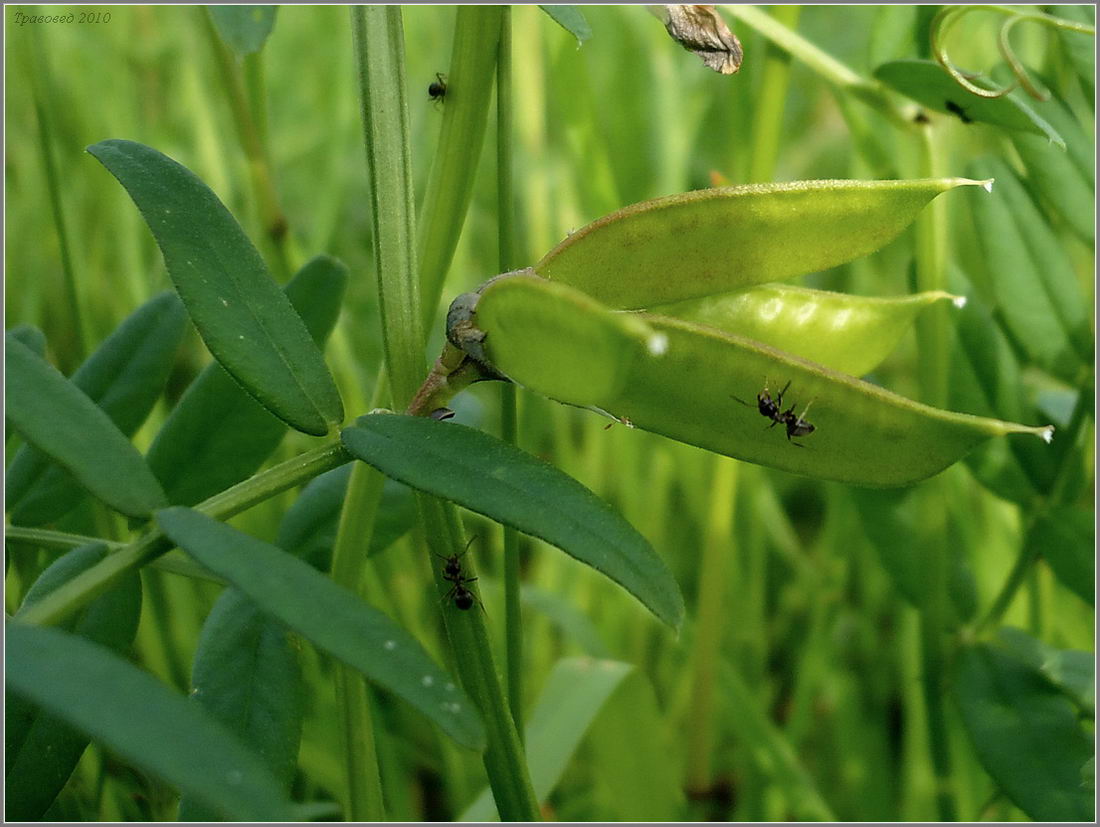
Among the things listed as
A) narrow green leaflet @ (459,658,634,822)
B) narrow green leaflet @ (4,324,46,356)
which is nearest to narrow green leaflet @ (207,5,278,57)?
narrow green leaflet @ (4,324,46,356)

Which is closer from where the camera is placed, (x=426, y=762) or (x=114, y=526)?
(x=114, y=526)

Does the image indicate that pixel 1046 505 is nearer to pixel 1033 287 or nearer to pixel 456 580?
pixel 1033 287

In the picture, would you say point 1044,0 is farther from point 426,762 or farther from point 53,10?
point 53,10

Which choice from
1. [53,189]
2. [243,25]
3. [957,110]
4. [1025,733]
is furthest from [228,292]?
[1025,733]

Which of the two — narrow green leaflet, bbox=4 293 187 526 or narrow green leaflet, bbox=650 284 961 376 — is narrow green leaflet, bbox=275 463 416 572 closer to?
narrow green leaflet, bbox=4 293 187 526

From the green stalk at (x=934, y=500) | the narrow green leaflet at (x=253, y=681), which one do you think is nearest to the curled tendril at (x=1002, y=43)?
the green stalk at (x=934, y=500)

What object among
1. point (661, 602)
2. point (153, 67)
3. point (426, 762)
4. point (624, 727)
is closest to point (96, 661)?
point (661, 602)
